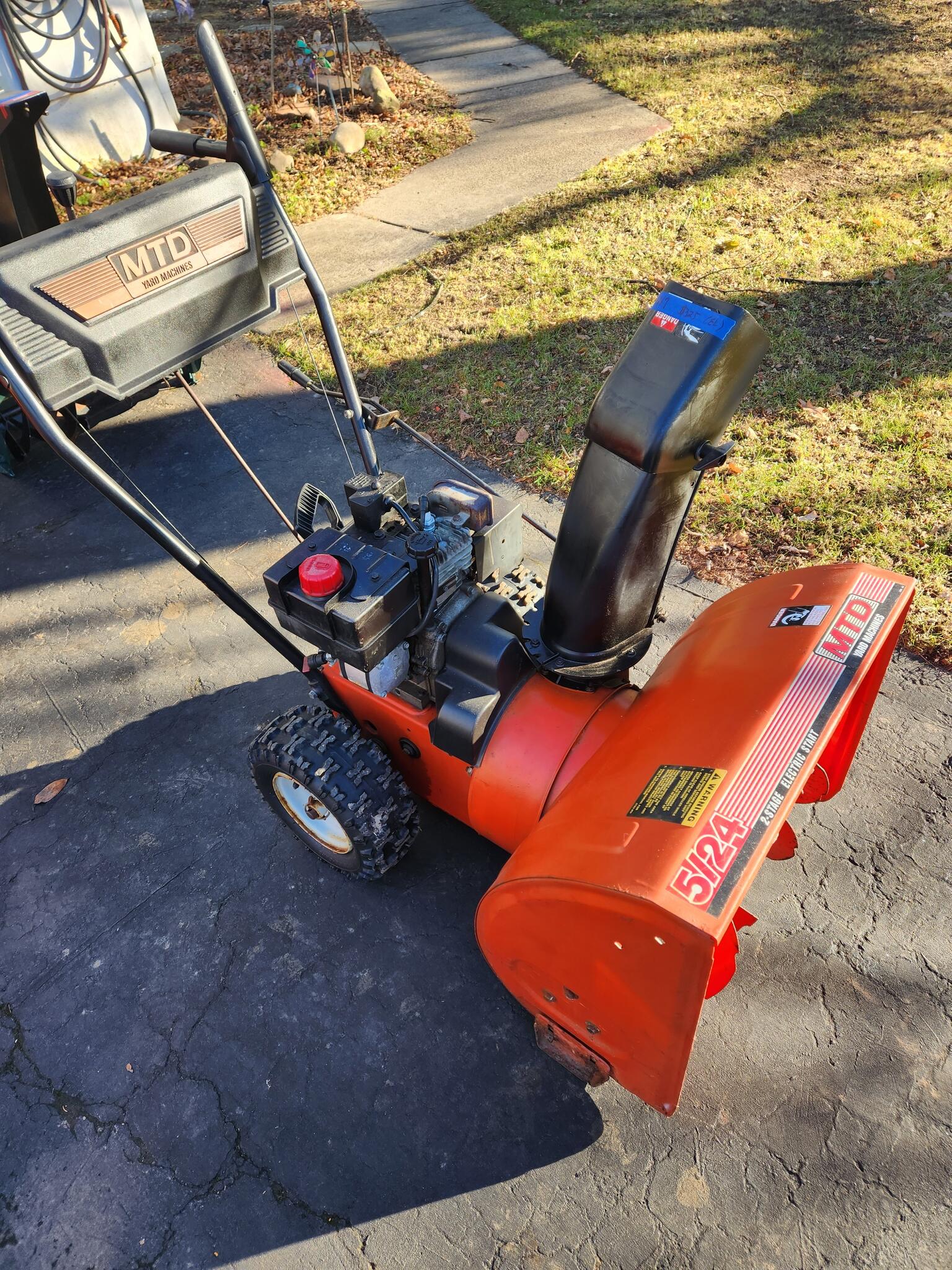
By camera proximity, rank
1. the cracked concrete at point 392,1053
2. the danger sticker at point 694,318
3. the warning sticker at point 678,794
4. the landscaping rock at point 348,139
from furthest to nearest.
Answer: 1. the landscaping rock at point 348,139
2. the cracked concrete at point 392,1053
3. the danger sticker at point 694,318
4. the warning sticker at point 678,794

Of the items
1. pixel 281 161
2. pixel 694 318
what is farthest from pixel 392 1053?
pixel 281 161

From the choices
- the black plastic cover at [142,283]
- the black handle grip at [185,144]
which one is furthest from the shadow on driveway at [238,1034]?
the black handle grip at [185,144]

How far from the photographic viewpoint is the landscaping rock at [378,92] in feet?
28.8

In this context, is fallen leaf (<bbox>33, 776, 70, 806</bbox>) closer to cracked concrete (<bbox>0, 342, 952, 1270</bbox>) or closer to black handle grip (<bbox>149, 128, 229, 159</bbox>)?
cracked concrete (<bbox>0, 342, 952, 1270</bbox>)

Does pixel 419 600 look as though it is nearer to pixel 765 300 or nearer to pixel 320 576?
pixel 320 576

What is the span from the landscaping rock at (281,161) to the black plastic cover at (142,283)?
6281 mm

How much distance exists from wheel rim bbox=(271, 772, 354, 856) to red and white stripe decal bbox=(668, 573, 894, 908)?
150cm

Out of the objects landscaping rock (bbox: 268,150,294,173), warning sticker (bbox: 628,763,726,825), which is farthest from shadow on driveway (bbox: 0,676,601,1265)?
landscaping rock (bbox: 268,150,294,173)

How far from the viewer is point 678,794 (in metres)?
1.69

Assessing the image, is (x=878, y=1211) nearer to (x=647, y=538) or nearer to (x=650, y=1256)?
(x=650, y=1256)

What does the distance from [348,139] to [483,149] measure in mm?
1350

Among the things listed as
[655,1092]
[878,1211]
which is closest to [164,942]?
[655,1092]

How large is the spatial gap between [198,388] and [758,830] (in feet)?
16.2

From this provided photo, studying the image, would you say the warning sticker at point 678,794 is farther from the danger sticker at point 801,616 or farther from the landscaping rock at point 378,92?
the landscaping rock at point 378,92
